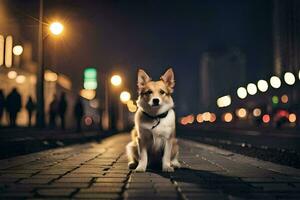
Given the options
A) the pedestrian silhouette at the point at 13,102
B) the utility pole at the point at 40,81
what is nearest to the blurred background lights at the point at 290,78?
the pedestrian silhouette at the point at 13,102

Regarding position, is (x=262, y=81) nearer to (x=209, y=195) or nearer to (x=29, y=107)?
(x=29, y=107)

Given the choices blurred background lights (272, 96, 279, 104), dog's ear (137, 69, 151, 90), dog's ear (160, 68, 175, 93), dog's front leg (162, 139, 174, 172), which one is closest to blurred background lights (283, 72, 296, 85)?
blurred background lights (272, 96, 279, 104)

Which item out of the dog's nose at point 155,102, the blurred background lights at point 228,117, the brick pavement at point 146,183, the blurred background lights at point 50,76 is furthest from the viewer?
the blurred background lights at point 228,117

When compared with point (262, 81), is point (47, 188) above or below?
below

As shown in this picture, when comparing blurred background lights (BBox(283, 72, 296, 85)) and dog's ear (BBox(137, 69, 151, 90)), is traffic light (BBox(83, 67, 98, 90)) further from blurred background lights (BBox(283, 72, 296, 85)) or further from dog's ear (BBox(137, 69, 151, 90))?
dog's ear (BBox(137, 69, 151, 90))

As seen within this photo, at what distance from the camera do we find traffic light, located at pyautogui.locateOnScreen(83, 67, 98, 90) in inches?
5335

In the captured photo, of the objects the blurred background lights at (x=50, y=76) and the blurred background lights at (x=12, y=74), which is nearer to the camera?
the blurred background lights at (x=12, y=74)

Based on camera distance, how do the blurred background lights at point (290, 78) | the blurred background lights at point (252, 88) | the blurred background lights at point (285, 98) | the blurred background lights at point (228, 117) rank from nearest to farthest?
the blurred background lights at point (290, 78), the blurred background lights at point (252, 88), the blurred background lights at point (285, 98), the blurred background lights at point (228, 117)

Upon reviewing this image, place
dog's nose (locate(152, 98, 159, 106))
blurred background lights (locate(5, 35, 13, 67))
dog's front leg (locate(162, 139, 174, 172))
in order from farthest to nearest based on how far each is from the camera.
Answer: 1. blurred background lights (locate(5, 35, 13, 67))
2. dog's front leg (locate(162, 139, 174, 172))
3. dog's nose (locate(152, 98, 159, 106))

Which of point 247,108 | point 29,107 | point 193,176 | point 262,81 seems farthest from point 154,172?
point 247,108

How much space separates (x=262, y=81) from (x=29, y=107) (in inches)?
1789

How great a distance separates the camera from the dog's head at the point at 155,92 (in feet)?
28.8

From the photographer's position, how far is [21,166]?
34.1ft

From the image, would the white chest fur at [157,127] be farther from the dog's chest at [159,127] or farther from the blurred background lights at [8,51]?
the blurred background lights at [8,51]
